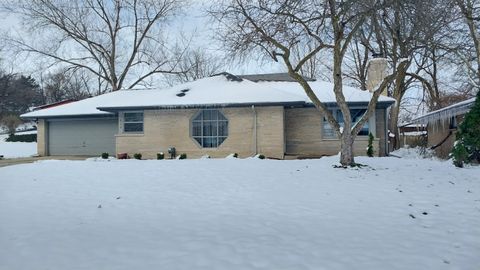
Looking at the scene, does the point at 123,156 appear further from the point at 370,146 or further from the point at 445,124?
the point at 445,124

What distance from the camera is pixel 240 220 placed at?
5.98 metres

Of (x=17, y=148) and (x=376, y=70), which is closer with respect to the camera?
(x=376, y=70)

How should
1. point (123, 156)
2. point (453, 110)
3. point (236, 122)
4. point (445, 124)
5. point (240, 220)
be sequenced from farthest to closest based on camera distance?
point (445, 124), point (453, 110), point (123, 156), point (236, 122), point (240, 220)

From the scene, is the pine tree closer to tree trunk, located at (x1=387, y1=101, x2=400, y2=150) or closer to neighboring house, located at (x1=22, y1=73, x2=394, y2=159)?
neighboring house, located at (x1=22, y1=73, x2=394, y2=159)

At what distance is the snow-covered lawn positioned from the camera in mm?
4242

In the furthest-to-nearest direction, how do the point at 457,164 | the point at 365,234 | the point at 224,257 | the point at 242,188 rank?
the point at 457,164 < the point at 242,188 < the point at 365,234 < the point at 224,257

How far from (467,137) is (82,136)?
18461mm

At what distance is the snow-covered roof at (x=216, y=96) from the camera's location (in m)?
17.4

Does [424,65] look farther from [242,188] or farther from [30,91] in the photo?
[30,91]

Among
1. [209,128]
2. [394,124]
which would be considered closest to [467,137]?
[209,128]

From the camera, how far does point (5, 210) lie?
6547 mm

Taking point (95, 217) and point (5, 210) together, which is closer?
point (95, 217)

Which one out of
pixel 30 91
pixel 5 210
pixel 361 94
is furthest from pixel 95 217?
pixel 30 91

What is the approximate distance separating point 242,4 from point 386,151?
10.2 metres
